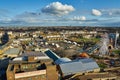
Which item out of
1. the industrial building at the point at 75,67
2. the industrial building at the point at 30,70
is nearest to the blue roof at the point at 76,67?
the industrial building at the point at 75,67

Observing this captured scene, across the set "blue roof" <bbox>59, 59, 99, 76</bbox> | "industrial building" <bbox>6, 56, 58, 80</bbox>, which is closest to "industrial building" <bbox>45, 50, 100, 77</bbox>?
"blue roof" <bbox>59, 59, 99, 76</bbox>

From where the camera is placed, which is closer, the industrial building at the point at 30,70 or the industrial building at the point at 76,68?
the industrial building at the point at 30,70

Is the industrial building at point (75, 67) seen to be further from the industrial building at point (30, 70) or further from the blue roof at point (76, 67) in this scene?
the industrial building at point (30, 70)

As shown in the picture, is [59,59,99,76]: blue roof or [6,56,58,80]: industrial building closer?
[6,56,58,80]: industrial building

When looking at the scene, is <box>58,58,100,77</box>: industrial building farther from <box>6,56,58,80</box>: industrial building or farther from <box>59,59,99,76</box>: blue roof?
<box>6,56,58,80</box>: industrial building

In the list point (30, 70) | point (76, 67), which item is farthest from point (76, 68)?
point (30, 70)

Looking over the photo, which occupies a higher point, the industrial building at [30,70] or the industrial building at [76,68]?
the industrial building at [30,70]

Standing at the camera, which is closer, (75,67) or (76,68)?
(76,68)

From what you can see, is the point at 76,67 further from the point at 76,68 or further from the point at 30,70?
the point at 30,70

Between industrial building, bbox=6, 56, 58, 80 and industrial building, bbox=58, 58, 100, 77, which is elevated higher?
industrial building, bbox=6, 56, 58, 80

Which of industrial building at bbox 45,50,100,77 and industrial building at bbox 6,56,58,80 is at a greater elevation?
industrial building at bbox 6,56,58,80

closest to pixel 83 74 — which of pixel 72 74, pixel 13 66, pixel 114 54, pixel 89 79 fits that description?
pixel 72 74
